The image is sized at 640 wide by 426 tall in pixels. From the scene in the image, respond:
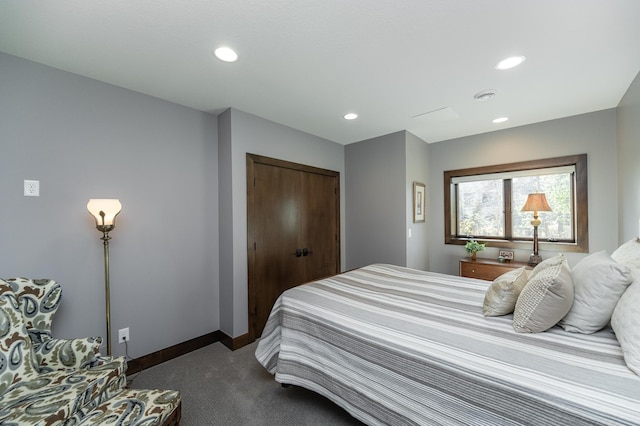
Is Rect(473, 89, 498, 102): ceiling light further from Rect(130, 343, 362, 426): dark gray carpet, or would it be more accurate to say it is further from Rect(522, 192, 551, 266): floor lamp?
Rect(130, 343, 362, 426): dark gray carpet

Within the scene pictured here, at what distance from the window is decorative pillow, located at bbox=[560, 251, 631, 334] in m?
2.50

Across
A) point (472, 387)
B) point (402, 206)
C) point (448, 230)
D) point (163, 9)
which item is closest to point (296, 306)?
point (472, 387)

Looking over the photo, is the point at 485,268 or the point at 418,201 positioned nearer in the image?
the point at 485,268

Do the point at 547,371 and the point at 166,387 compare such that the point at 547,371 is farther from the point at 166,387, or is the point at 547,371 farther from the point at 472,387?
the point at 166,387

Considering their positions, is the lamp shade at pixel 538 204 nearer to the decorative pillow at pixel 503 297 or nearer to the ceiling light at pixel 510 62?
the ceiling light at pixel 510 62

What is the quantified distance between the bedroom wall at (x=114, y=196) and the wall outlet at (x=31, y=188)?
0.03 metres

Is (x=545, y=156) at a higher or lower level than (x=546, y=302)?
higher

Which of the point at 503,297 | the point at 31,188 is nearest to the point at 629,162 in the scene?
the point at 503,297

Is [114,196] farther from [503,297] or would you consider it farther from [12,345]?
[503,297]

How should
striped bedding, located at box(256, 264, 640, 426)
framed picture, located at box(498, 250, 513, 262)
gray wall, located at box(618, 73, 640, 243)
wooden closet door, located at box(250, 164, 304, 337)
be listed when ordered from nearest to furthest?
striped bedding, located at box(256, 264, 640, 426) < gray wall, located at box(618, 73, 640, 243) < wooden closet door, located at box(250, 164, 304, 337) < framed picture, located at box(498, 250, 513, 262)

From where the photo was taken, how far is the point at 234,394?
1973 millimetres

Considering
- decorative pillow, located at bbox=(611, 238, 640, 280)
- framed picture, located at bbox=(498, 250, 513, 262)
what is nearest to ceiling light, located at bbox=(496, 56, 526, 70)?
decorative pillow, located at bbox=(611, 238, 640, 280)

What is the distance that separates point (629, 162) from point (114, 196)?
472 cm

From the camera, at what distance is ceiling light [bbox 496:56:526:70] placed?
1882 mm
